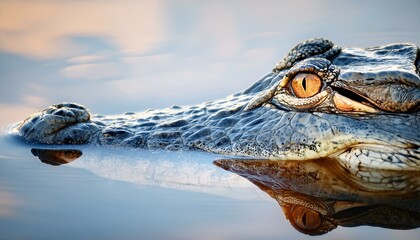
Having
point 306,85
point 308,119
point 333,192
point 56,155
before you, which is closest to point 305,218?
point 333,192

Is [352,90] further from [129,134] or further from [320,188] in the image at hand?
[129,134]

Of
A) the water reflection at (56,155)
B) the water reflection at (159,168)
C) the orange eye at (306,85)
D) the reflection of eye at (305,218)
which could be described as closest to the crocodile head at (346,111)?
the orange eye at (306,85)

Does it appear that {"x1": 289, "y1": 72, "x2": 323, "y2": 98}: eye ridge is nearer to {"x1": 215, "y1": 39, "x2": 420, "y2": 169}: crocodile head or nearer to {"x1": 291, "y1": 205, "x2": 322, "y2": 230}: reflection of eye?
{"x1": 215, "y1": 39, "x2": 420, "y2": 169}: crocodile head

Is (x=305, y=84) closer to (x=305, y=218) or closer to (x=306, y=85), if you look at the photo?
(x=306, y=85)

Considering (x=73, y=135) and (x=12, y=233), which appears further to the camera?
(x=73, y=135)

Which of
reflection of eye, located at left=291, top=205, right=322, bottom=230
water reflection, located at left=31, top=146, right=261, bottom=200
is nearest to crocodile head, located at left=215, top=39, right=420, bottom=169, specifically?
water reflection, located at left=31, top=146, right=261, bottom=200

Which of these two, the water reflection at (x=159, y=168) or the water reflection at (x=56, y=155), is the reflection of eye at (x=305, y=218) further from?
the water reflection at (x=56, y=155)

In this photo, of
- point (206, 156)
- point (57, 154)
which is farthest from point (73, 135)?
point (206, 156)
